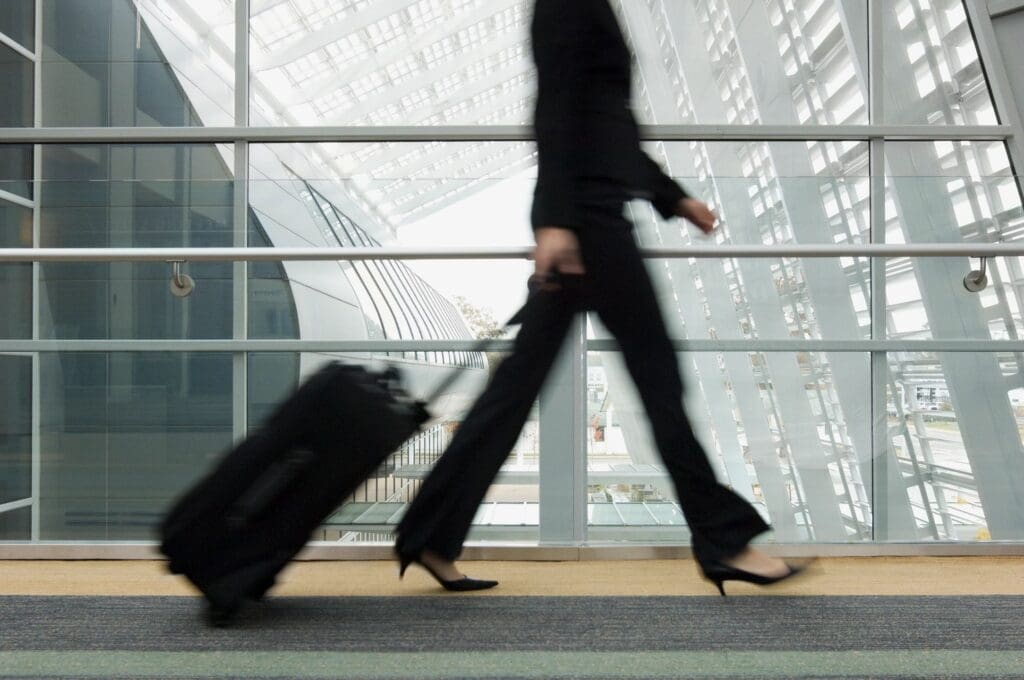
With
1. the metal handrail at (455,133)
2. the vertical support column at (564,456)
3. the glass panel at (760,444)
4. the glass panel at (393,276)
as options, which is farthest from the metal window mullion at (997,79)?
the vertical support column at (564,456)

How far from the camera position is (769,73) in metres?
5.62

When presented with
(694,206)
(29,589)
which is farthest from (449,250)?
(29,589)

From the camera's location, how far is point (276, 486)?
1.53 metres

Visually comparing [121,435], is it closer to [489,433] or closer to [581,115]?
[489,433]

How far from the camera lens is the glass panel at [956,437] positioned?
7.83 feet

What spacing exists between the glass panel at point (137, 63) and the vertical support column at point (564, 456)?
334 cm

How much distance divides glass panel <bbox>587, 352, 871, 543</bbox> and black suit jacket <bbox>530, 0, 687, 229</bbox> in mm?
876

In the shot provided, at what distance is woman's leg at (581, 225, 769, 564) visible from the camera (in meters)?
1.48

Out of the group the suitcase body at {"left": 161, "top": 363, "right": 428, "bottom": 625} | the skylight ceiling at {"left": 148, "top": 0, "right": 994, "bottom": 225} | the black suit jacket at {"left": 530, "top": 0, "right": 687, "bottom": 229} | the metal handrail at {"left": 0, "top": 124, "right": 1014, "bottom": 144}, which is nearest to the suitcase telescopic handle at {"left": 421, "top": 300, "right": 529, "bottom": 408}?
the suitcase body at {"left": 161, "top": 363, "right": 428, "bottom": 625}

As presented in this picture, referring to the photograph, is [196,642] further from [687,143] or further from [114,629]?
[687,143]

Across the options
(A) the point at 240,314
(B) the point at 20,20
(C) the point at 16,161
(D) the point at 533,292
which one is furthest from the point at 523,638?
(B) the point at 20,20

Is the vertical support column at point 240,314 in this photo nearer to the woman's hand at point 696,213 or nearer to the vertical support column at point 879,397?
the woman's hand at point 696,213

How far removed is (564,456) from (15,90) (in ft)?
14.7

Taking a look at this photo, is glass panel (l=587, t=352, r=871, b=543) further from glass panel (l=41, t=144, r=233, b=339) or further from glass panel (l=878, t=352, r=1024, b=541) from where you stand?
glass panel (l=41, t=144, r=233, b=339)
